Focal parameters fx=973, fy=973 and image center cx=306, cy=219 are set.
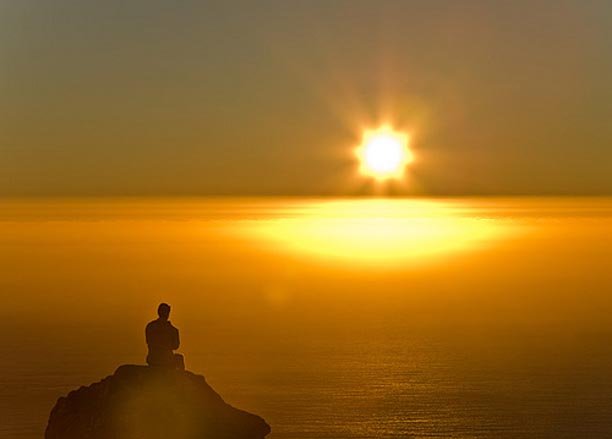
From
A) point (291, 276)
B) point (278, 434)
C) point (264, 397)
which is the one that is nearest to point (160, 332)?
point (278, 434)

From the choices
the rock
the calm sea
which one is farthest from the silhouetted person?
the calm sea

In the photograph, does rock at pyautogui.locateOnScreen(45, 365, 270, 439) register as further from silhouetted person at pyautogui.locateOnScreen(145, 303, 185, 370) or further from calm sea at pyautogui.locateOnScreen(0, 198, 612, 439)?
calm sea at pyautogui.locateOnScreen(0, 198, 612, 439)

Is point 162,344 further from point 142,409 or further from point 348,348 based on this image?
point 348,348

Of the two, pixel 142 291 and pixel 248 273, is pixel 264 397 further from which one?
pixel 248 273

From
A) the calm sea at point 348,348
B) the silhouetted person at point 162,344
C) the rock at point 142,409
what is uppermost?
the calm sea at point 348,348

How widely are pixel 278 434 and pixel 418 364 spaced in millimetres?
29614

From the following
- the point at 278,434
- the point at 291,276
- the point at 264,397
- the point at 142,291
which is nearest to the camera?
the point at 278,434

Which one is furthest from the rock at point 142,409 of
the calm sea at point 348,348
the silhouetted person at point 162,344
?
the calm sea at point 348,348

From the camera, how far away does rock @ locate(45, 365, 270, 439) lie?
104 feet

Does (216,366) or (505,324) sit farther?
(505,324)

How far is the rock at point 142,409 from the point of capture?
104ft

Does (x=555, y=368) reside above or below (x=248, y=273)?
below

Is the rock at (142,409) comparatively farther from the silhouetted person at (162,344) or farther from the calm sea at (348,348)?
the calm sea at (348,348)

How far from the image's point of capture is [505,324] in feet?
356
